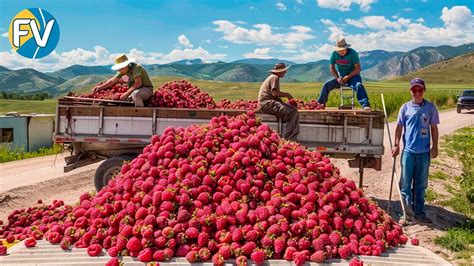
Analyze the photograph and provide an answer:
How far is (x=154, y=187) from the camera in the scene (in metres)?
5.77

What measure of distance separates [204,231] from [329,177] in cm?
199

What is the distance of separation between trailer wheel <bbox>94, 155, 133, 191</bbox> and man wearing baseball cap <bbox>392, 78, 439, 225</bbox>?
5200mm

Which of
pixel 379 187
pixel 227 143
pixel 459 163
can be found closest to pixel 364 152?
pixel 379 187

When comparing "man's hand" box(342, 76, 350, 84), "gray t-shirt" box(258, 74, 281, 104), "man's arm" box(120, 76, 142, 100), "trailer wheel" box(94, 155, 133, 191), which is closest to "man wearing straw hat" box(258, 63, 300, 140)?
"gray t-shirt" box(258, 74, 281, 104)

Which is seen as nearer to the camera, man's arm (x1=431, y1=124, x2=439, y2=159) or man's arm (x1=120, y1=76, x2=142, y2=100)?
man's arm (x1=431, y1=124, x2=439, y2=159)

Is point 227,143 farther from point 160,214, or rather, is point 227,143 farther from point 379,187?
point 379,187

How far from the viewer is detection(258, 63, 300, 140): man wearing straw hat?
8.95 m

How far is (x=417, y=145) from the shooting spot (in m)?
7.98

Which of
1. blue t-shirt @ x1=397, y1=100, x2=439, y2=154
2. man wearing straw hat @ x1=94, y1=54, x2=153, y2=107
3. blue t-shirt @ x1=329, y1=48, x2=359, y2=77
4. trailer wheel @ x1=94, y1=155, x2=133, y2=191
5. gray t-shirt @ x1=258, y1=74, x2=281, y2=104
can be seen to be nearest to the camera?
blue t-shirt @ x1=397, y1=100, x2=439, y2=154

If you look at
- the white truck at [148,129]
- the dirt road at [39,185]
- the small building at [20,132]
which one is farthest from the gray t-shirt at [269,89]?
the small building at [20,132]

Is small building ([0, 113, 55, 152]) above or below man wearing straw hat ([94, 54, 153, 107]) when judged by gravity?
below

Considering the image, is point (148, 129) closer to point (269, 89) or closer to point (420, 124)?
point (269, 89)

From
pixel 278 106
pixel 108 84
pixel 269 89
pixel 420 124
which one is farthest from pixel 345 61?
pixel 108 84

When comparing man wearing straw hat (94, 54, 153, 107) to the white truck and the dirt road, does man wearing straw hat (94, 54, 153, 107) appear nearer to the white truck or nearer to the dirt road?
the white truck
